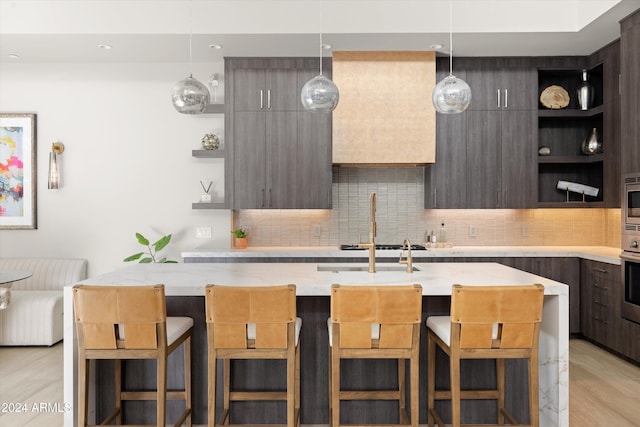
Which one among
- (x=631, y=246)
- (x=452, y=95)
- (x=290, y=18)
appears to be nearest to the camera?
(x=452, y=95)

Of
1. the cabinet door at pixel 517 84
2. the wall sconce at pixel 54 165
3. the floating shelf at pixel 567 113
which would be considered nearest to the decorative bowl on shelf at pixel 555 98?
the floating shelf at pixel 567 113

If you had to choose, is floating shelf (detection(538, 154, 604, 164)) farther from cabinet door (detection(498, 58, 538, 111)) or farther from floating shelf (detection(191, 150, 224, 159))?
floating shelf (detection(191, 150, 224, 159))

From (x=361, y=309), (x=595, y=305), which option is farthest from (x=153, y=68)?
(x=595, y=305)

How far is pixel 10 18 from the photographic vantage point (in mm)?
4297

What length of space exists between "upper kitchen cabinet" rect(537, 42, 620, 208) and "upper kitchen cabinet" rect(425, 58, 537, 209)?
0.23 metres

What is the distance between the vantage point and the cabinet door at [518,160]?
5.00 metres

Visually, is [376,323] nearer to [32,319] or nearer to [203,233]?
[203,233]

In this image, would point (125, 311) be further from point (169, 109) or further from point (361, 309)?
point (169, 109)

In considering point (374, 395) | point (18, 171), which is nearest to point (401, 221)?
point (374, 395)

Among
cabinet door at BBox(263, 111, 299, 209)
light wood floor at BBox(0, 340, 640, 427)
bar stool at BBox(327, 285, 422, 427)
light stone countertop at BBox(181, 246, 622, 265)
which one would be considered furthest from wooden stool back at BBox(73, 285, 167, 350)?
cabinet door at BBox(263, 111, 299, 209)

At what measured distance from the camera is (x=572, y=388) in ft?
11.5

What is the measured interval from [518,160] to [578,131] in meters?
0.92

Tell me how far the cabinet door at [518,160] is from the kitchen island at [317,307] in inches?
82.7

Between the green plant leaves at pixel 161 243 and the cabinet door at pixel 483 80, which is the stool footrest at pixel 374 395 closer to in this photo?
the green plant leaves at pixel 161 243
